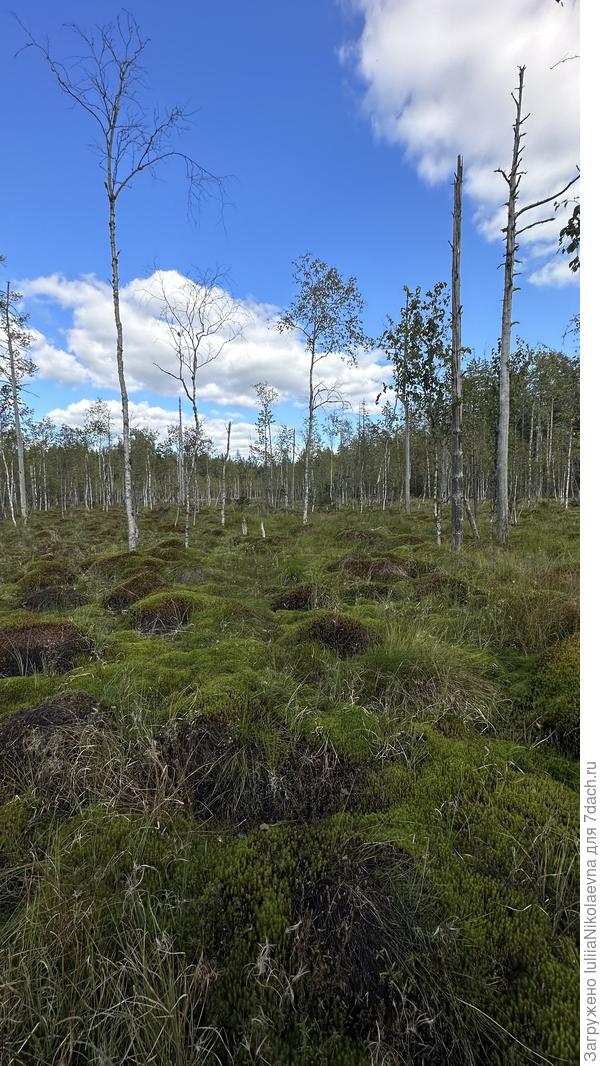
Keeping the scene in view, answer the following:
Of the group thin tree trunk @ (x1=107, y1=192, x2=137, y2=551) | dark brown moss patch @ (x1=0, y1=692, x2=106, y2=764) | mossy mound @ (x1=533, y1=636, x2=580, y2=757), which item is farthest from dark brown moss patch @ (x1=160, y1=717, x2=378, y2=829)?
thin tree trunk @ (x1=107, y1=192, x2=137, y2=551)

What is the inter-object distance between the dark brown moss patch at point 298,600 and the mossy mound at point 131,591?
221cm

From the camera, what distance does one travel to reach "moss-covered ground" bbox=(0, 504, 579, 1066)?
1.44 m

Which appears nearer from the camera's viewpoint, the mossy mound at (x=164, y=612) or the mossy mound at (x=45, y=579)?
the mossy mound at (x=164, y=612)

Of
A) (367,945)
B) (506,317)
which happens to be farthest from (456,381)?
(367,945)

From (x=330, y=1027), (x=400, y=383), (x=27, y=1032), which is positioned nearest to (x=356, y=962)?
(x=330, y=1027)

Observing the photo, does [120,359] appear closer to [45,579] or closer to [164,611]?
[45,579]

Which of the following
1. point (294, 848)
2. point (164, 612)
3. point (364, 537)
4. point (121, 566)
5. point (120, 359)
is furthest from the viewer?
point (364, 537)

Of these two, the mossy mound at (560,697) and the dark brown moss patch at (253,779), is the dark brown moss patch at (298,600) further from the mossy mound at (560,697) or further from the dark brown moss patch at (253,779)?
the dark brown moss patch at (253,779)

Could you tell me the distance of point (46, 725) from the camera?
2979mm

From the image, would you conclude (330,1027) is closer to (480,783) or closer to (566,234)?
(480,783)

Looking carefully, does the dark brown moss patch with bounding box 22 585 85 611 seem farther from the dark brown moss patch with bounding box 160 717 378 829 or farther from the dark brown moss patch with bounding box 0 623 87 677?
the dark brown moss patch with bounding box 160 717 378 829

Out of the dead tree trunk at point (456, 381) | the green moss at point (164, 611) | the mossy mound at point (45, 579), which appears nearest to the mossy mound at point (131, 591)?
the green moss at point (164, 611)

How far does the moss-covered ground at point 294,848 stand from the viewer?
144 centimetres

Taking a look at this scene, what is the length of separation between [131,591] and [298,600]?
2.84 meters
